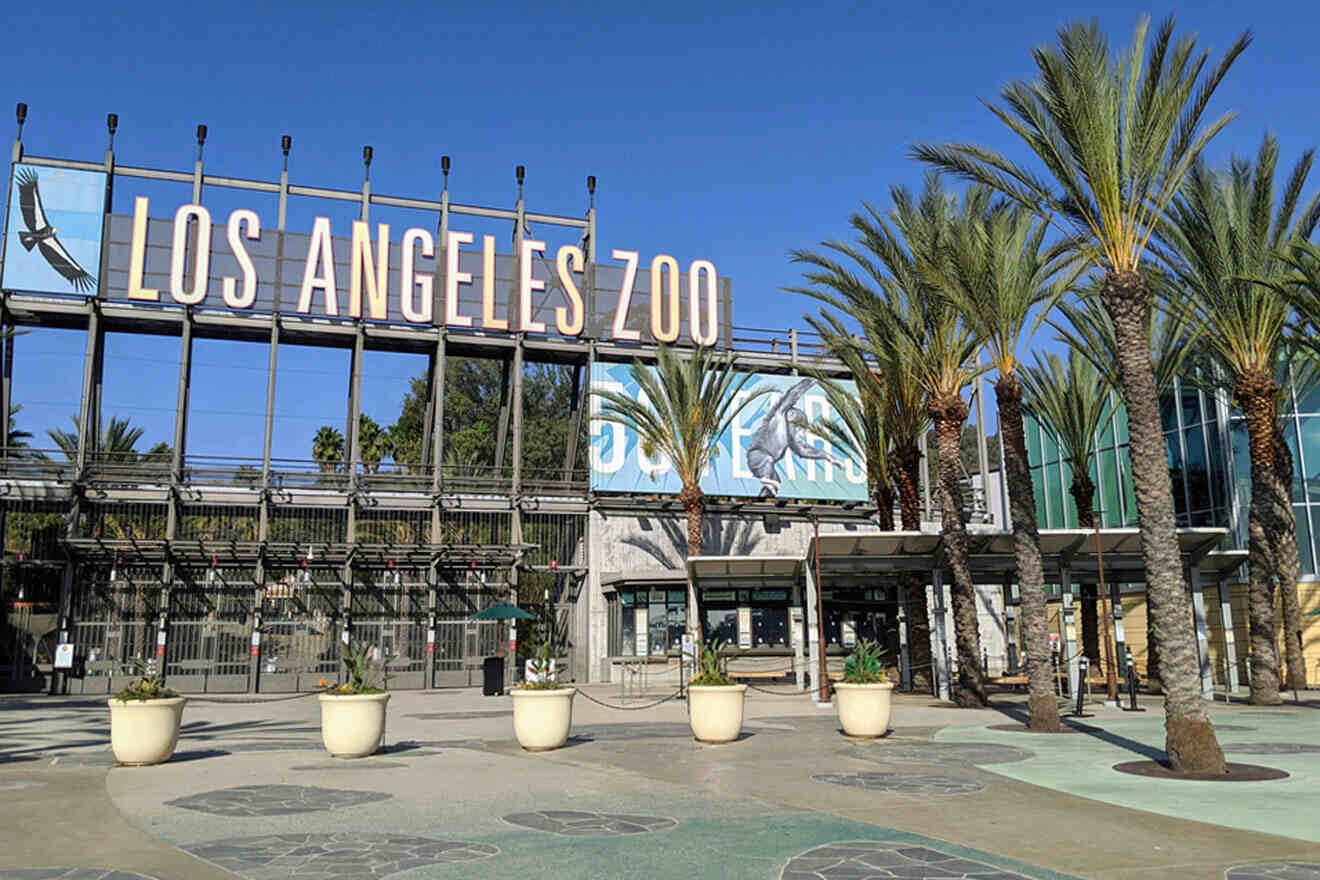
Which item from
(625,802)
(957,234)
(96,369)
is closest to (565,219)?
(96,369)

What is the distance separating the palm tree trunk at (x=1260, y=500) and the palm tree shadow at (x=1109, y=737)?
6.43m

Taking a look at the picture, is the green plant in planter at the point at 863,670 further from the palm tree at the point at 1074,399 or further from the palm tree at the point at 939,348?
the palm tree at the point at 1074,399

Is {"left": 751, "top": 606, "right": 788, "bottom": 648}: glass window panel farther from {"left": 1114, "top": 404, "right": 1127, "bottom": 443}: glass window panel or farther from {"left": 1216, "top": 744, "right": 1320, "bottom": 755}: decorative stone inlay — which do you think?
{"left": 1216, "top": 744, "right": 1320, "bottom": 755}: decorative stone inlay

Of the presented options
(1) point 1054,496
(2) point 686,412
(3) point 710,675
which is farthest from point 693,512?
(1) point 1054,496

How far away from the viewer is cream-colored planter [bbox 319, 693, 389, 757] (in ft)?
47.3

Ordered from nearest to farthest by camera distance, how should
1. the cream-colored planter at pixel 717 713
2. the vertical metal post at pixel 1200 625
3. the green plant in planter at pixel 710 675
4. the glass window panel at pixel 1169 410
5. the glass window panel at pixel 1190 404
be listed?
the cream-colored planter at pixel 717 713
the green plant in planter at pixel 710 675
the vertical metal post at pixel 1200 625
the glass window panel at pixel 1190 404
the glass window panel at pixel 1169 410

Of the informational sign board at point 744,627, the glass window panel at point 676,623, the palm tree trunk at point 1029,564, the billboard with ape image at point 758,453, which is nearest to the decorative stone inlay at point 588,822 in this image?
the palm tree trunk at point 1029,564

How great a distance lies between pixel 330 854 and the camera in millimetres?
8172

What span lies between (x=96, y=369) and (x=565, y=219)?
18506mm

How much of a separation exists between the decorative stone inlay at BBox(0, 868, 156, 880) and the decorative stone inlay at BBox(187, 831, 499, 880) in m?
0.64

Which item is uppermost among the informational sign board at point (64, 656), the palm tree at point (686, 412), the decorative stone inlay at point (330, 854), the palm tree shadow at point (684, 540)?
the palm tree at point (686, 412)

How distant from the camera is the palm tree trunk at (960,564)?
2314 cm

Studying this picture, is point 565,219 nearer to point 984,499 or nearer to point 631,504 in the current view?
point 631,504

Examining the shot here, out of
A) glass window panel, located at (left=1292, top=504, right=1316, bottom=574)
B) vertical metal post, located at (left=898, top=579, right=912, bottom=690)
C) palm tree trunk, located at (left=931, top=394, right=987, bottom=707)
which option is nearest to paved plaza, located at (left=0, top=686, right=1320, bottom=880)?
palm tree trunk, located at (left=931, top=394, right=987, bottom=707)
